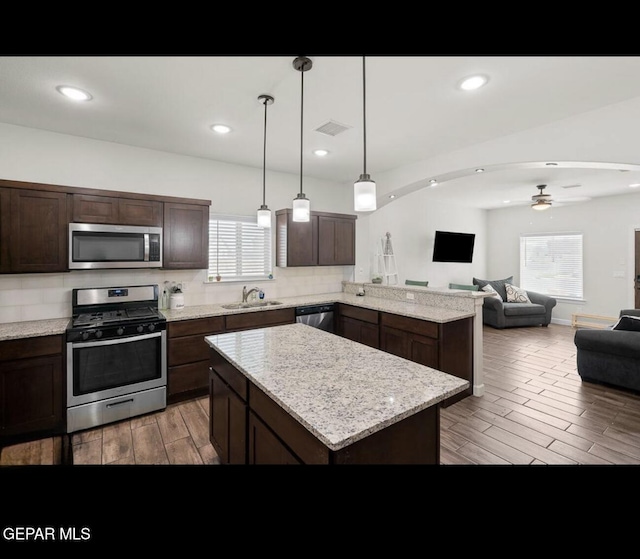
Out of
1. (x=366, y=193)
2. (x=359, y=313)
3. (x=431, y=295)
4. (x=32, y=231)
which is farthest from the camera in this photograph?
(x=359, y=313)

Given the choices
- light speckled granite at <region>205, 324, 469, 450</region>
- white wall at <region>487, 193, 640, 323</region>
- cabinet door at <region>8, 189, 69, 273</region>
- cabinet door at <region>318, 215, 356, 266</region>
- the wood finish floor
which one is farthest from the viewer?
white wall at <region>487, 193, 640, 323</region>

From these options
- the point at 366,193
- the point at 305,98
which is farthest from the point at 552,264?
the point at 366,193

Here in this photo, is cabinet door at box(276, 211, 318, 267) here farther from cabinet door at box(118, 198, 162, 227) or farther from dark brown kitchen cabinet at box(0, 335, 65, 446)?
dark brown kitchen cabinet at box(0, 335, 65, 446)

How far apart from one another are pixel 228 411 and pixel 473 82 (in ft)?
9.07

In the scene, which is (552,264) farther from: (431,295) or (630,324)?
(431,295)

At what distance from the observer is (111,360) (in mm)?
2775

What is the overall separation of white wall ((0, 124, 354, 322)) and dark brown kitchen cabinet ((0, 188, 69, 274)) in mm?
331

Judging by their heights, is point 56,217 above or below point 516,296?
above

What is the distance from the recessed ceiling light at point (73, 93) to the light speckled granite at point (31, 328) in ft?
6.09

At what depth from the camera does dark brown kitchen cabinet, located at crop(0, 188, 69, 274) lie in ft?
8.70

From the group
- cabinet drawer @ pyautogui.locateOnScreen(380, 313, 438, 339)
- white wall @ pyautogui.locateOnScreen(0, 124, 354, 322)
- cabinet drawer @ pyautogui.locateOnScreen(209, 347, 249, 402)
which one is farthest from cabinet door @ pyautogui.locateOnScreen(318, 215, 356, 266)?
cabinet drawer @ pyautogui.locateOnScreen(209, 347, 249, 402)

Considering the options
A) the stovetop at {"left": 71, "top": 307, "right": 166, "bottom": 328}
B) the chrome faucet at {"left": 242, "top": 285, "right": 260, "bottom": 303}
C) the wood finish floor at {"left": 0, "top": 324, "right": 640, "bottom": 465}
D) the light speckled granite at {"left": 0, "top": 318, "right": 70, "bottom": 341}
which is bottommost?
the wood finish floor at {"left": 0, "top": 324, "right": 640, "bottom": 465}
